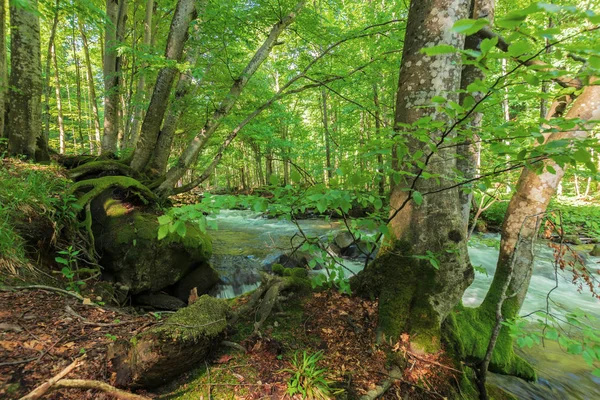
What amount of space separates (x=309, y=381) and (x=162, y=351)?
1.03 m

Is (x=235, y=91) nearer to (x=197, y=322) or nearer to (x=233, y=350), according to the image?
(x=197, y=322)

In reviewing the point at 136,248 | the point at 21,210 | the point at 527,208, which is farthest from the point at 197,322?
the point at 527,208

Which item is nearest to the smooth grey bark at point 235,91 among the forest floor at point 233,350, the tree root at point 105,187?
the tree root at point 105,187

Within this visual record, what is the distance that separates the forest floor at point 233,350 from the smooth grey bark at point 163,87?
385cm

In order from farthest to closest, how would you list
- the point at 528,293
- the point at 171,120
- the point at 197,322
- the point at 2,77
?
1. the point at 528,293
2. the point at 171,120
3. the point at 2,77
4. the point at 197,322

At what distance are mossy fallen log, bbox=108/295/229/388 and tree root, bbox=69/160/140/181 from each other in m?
4.83

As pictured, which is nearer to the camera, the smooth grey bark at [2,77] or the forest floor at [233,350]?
the forest floor at [233,350]

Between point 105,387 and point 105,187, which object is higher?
point 105,187

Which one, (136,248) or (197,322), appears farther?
(136,248)

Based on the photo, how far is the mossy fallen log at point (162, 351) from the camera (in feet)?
5.74

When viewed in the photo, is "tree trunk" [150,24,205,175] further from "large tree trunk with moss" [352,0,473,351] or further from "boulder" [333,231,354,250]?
"boulder" [333,231,354,250]

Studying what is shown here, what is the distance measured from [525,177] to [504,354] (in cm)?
208

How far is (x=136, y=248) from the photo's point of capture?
4.26 m

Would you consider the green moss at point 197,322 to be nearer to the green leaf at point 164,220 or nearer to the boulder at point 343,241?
the green leaf at point 164,220
